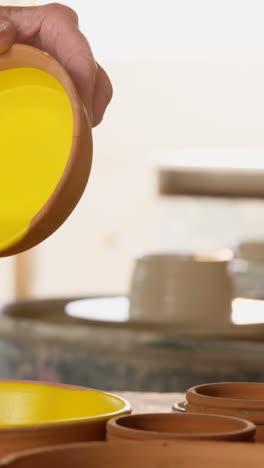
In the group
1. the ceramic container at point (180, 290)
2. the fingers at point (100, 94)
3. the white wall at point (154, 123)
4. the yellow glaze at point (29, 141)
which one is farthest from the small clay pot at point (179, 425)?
the white wall at point (154, 123)

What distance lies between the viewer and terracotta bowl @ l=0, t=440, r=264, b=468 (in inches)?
26.0

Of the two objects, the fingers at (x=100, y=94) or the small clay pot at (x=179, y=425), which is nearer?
the small clay pot at (x=179, y=425)

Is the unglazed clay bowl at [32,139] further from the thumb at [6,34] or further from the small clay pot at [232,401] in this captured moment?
the small clay pot at [232,401]

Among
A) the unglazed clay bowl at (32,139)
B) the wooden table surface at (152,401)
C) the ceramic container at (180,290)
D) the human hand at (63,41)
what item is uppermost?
the human hand at (63,41)

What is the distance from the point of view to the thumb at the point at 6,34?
3.33 feet

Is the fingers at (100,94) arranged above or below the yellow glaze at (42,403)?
above

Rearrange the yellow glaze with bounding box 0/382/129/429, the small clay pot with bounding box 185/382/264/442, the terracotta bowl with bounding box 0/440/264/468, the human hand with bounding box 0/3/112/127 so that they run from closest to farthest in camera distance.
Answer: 1. the terracotta bowl with bounding box 0/440/264/468
2. the small clay pot with bounding box 185/382/264/442
3. the yellow glaze with bounding box 0/382/129/429
4. the human hand with bounding box 0/3/112/127

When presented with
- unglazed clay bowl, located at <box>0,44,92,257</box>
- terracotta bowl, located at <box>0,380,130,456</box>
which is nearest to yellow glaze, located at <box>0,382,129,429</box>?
terracotta bowl, located at <box>0,380,130,456</box>

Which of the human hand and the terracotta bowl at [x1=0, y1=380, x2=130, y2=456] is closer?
the terracotta bowl at [x1=0, y1=380, x2=130, y2=456]

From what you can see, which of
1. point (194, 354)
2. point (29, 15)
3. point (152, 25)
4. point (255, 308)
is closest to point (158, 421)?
point (29, 15)

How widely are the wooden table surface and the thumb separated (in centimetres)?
45

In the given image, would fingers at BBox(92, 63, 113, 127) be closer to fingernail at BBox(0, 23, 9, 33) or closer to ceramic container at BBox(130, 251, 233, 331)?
fingernail at BBox(0, 23, 9, 33)

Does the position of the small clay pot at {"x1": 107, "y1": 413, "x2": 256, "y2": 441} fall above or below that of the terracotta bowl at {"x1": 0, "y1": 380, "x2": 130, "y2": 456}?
above

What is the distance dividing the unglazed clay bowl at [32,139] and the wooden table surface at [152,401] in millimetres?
289
